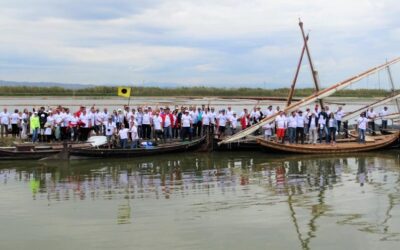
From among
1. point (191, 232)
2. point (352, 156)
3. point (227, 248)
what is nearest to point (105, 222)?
point (191, 232)

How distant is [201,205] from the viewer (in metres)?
15.7

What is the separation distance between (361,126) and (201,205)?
1617 cm

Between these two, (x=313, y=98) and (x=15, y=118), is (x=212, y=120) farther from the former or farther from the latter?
(x=15, y=118)

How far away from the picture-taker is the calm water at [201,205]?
12.2m

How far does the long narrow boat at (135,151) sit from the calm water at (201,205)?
1089mm

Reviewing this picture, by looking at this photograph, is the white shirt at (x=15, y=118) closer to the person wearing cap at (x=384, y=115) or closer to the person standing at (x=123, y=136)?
the person standing at (x=123, y=136)

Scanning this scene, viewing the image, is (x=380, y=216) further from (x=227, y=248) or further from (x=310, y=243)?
(x=227, y=248)

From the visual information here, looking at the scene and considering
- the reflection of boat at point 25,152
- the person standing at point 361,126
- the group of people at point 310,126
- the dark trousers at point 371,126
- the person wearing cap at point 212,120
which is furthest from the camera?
the dark trousers at point 371,126

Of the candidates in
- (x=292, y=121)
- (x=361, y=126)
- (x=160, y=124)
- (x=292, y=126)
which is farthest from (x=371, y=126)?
(x=160, y=124)

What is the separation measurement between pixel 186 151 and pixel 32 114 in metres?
8.20

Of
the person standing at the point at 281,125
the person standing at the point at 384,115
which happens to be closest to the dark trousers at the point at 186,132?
the person standing at the point at 281,125

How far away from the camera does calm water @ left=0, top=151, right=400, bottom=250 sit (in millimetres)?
12203

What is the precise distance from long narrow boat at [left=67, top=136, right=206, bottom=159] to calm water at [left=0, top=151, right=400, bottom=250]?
109cm

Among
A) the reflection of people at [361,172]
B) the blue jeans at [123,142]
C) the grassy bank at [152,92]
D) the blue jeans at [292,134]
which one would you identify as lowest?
the reflection of people at [361,172]
